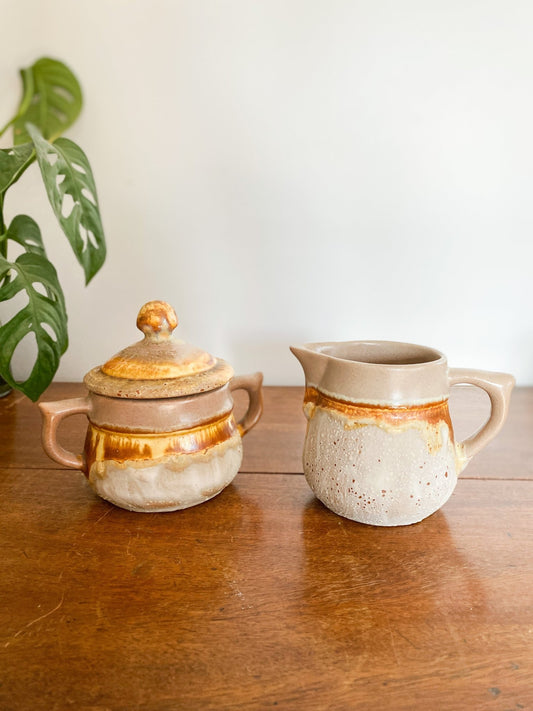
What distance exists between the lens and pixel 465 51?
0.80 meters

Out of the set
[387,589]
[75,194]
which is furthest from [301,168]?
[387,589]

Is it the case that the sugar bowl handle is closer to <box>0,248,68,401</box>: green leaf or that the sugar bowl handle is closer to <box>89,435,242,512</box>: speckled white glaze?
<box>89,435,242,512</box>: speckled white glaze

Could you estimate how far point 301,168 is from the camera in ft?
2.76

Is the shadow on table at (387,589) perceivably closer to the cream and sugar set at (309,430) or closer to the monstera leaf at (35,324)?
the cream and sugar set at (309,430)

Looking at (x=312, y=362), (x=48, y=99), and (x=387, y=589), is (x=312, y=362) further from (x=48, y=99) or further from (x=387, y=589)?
(x=48, y=99)

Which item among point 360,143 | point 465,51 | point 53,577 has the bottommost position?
point 53,577

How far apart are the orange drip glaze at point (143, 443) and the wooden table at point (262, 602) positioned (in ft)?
0.21

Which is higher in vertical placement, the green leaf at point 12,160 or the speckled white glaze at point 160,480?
the green leaf at point 12,160

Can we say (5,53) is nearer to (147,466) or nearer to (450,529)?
(147,466)

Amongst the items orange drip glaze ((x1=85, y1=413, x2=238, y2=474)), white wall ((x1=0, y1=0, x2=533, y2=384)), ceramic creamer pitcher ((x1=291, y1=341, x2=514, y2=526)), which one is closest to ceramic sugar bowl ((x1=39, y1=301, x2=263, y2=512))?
orange drip glaze ((x1=85, y1=413, x2=238, y2=474))

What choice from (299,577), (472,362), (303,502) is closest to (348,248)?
(472,362)

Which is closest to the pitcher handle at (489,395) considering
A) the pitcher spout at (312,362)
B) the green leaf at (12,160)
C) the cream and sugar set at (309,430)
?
the cream and sugar set at (309,430)

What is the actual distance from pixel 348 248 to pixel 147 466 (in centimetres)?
56

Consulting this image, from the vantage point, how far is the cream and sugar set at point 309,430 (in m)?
0.43
